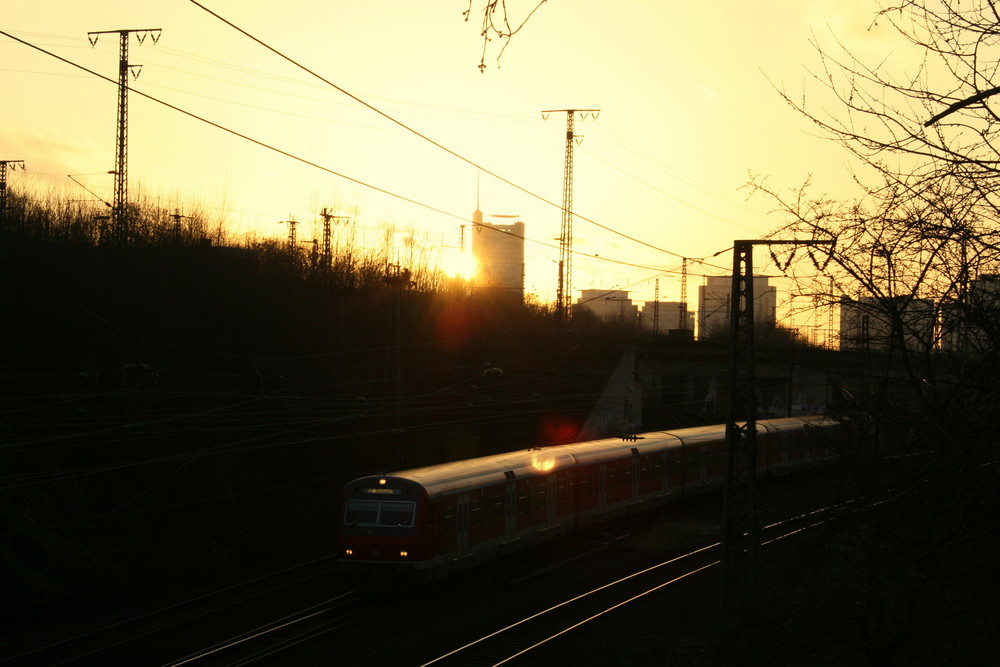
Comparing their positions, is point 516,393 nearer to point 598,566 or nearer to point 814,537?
point 598,566

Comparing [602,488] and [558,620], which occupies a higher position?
[602,488]

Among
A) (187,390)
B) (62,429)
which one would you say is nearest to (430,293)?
(187,390)

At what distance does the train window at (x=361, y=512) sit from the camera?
19.2 m

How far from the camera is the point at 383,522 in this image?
745 inches

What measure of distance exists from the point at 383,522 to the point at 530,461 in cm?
536

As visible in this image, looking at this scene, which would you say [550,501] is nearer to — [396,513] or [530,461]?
[530,461]

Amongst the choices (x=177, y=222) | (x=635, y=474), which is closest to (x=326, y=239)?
(x=177, y=222)

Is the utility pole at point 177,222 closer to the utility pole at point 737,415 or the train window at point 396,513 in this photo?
the train window at point 396,513

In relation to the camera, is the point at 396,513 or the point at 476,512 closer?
the point at 396,513

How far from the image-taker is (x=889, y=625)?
840 cm

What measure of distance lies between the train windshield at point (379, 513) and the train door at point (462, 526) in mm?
1411

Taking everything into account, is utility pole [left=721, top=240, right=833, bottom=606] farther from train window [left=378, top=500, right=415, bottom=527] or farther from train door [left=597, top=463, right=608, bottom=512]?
train door [left=597, top=463, right=608, bottom=512]

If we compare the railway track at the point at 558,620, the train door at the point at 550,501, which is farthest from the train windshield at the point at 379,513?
the train door at the point at 550,501

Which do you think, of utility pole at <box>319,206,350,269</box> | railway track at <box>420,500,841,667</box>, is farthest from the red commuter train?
utility pole at <box>319,206,350,269</box>
